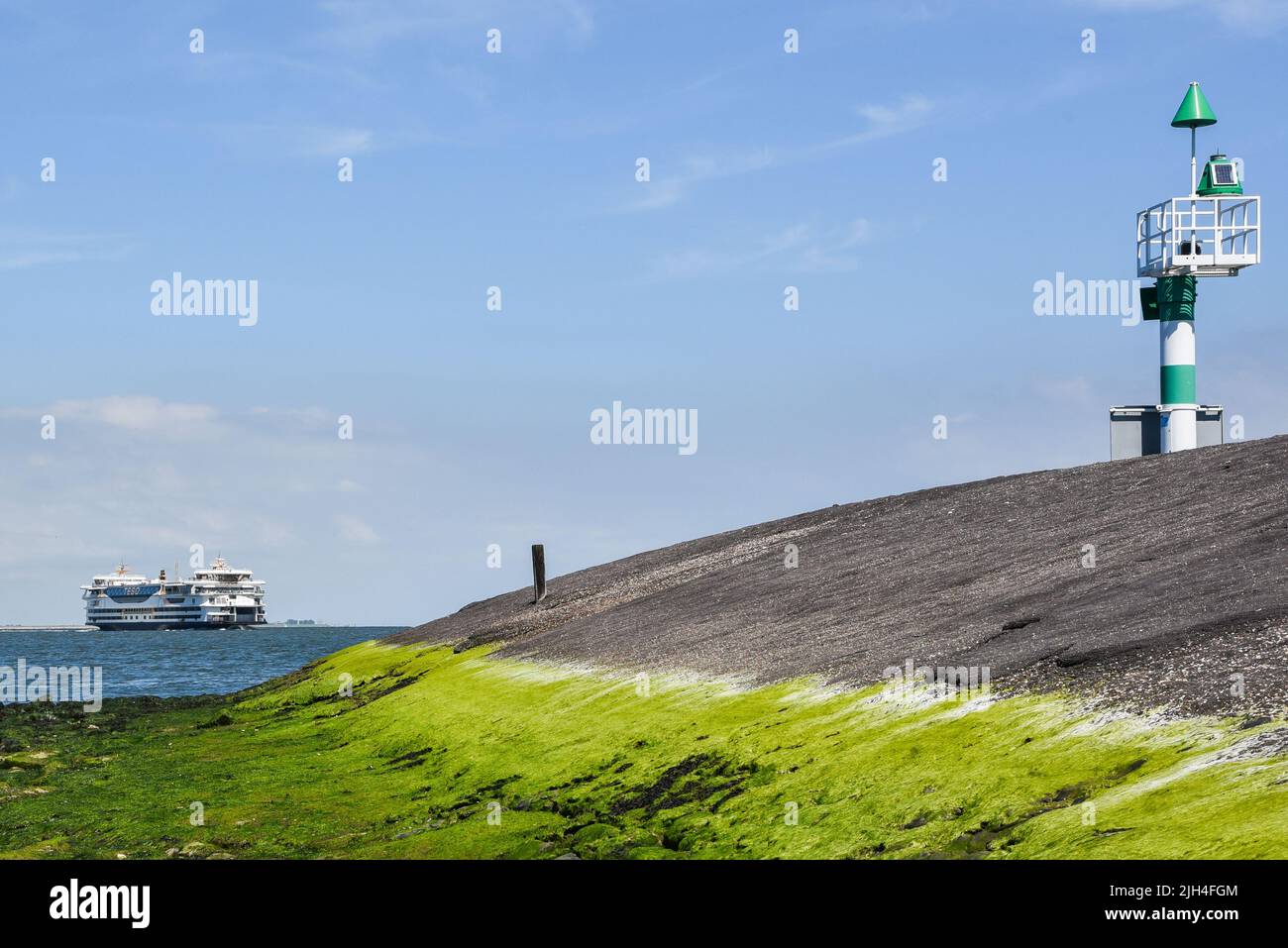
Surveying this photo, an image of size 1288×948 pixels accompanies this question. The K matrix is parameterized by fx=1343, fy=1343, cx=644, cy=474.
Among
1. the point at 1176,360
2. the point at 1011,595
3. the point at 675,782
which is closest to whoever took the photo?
the point at 675,782

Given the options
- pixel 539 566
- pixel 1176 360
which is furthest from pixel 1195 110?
pixel 539 566

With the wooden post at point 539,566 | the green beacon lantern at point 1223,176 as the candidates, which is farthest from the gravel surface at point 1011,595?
the green beacon lantern at point 1223,176

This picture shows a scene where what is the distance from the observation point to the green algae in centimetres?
1537

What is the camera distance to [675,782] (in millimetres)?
22312

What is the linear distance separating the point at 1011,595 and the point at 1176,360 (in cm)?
2891

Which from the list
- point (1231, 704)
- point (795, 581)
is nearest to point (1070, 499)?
point (795, 581)

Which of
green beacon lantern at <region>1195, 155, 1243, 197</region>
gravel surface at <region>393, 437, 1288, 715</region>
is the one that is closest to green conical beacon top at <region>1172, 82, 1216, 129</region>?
green beacon lantern at <region>1195, 155, 1243, 197</region>

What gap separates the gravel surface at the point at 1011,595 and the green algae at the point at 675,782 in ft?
5.12

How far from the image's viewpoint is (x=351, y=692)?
50438 millimetres

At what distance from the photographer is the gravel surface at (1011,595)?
21.0 metres

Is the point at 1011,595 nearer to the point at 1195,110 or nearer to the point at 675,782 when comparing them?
the point at 675,782

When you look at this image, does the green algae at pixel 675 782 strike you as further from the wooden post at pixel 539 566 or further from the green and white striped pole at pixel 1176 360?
the green and white striped pole at pixel 1176 360
